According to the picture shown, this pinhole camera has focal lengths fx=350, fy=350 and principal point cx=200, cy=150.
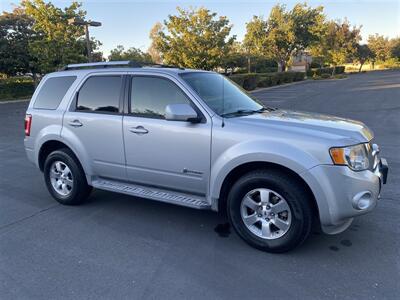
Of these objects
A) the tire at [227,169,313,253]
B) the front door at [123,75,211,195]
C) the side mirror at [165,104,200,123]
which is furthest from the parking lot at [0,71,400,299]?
the side mirror at [165,104,200,123]

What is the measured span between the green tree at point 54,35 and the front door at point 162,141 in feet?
76.6

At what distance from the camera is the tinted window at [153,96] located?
395 centimetres

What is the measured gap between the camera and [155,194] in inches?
160

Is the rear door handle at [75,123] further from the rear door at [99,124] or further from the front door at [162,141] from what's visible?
the front door at [162,141]

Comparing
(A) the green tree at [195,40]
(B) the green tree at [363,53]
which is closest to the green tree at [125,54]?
(A) the green tree at [195,40]

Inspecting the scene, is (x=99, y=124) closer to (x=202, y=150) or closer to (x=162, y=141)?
(x=162, y=141)

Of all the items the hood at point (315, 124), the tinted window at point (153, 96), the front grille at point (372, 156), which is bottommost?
the front grille at point (372, 156)

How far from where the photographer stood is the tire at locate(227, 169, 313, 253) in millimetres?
3256

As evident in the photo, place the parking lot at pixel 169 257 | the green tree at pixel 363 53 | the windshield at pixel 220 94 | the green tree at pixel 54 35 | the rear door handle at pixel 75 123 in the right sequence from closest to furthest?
the parking lot at pixel 169 257
the windshield at pixel 220 94
the rear door handle at pixel 75 123
the green tree at pixel 54 35
the green tree at pixel 363 53

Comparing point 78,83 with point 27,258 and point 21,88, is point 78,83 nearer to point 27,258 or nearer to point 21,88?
point 27,258

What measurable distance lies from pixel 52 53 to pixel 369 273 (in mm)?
26432

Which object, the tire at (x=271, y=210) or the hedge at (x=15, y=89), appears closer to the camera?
the tire at (x=271, y=210)

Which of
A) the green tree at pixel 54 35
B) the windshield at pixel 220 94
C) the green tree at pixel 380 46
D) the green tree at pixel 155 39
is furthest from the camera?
the green tree at pixel 380 46

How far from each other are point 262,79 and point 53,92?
28.8 meters
